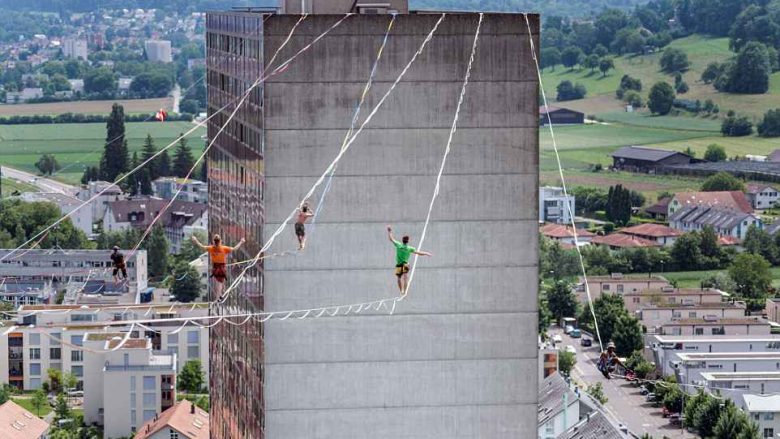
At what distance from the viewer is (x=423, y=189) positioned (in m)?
31.0

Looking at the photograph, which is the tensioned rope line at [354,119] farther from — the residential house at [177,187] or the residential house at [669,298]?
the residential house at [177,187]

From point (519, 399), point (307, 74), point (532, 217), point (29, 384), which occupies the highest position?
point (307, 74)

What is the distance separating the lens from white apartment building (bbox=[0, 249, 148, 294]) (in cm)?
9256

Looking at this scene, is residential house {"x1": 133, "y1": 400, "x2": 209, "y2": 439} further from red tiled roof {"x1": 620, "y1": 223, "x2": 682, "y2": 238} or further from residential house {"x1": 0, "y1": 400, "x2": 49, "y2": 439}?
red tiled roof {"x1": 620, "y1": 223, "x2": 682, "y2": 238}

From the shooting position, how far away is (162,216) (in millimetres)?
118375

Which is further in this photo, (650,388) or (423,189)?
(650,388)

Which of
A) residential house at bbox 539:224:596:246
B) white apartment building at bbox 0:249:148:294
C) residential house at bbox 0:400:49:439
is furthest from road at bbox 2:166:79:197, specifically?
residential house at bbox 0:400:49:439

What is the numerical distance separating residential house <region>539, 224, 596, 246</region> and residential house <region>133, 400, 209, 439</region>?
50.8m

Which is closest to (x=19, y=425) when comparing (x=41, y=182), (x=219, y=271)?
(x=219, y=271)

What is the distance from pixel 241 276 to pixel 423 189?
346cm

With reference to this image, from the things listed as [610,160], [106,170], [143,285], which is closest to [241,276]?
[143,285]

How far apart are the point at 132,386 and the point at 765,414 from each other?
19211 mm

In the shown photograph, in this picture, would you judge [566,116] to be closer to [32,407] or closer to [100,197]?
[100,197]

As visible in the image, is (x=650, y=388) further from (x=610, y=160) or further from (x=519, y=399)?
(x=610, y=160)
